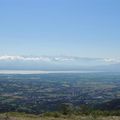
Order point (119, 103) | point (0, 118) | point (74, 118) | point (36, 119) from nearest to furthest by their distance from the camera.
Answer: point (0, 118), point (36, 119), point (74, 118), point (119, 103)

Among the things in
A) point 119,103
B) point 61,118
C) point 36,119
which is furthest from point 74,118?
point 119,103

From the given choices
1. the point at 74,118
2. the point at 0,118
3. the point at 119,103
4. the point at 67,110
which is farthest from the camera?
the point at 119,103

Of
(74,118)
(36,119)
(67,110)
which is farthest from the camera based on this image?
(67,110)

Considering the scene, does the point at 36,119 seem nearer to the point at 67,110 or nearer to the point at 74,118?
the point at 74,118

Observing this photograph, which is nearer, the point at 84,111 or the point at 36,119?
the point at 36,119

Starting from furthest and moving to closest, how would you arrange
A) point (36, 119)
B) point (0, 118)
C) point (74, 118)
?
point (74, 118), point (36, 119), point (0, 118)

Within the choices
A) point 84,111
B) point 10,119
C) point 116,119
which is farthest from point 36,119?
point 84,111

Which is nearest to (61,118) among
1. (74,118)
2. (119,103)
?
(74,118)

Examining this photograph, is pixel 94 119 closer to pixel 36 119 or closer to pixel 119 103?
pixel 36 119

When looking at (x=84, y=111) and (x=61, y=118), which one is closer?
(x=61, y=118)
